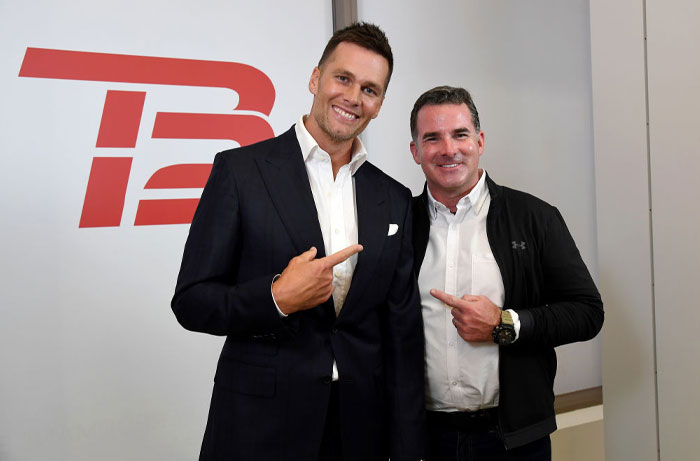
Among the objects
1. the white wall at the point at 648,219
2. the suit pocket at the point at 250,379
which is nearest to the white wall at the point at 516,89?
the white wall at the point at 648,219

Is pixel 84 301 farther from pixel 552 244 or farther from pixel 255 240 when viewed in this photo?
pixel 552 244

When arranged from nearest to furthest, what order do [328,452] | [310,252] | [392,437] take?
[310,252] < [328,452] < [392,437]

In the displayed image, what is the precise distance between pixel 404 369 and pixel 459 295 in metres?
0.31

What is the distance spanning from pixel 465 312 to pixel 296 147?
2.22 feet

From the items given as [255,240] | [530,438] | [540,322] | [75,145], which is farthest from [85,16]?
[530,438]

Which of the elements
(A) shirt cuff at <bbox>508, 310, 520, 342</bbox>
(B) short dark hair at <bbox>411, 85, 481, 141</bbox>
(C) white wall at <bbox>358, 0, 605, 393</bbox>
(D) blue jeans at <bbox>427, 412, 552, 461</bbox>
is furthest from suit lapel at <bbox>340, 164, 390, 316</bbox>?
(C) white wall at <bbox>358, 0, 605, 393</bbox>

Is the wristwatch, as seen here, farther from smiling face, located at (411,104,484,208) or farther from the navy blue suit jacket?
smiling face, located at (411,104,484,208)

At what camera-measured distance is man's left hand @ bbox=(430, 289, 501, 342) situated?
162 centimetres

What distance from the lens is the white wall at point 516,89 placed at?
131 inches

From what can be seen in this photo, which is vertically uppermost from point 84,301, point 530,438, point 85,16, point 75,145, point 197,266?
point 85,16

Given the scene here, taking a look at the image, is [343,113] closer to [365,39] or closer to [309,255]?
[365,39]

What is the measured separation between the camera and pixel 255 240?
Result: 4.83 ft

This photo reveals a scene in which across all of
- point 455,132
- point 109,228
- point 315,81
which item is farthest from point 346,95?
point 109,228

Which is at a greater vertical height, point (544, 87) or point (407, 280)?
point (544, 87)
